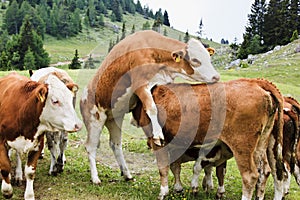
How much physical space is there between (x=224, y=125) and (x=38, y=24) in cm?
11183

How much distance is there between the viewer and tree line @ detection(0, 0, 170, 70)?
→ 239 feet

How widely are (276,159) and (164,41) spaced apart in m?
3.33

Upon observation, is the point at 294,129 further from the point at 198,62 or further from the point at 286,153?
the point at 198,62

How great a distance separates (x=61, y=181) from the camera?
8.93 meters

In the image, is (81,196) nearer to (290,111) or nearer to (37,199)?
(37,199)

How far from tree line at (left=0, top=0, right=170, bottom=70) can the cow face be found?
1417 inches

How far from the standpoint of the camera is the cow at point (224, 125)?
6.98 metres

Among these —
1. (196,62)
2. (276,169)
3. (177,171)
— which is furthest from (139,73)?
(276,169)

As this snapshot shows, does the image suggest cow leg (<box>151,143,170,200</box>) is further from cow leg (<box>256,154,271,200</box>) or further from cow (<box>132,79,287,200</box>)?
cow leg (<box>256,154,271,200</box>)

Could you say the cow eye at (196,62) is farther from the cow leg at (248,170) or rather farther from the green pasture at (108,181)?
the green pasture at (108,181)

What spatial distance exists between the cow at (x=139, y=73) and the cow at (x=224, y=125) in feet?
1.05

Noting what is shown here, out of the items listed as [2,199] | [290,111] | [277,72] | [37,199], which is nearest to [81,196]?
[37,199]

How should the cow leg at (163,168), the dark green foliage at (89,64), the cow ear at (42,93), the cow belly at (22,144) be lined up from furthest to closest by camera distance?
the dark green foliage at (89,64), the cow leg at (163,168), the cow belly at (22,144), the cow ear at (42,93)

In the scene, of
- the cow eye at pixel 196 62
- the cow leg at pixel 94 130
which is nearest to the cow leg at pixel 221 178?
the cow eye at pixel 196 62
